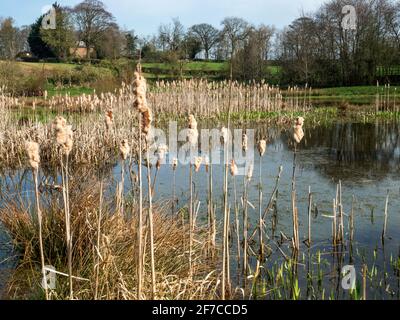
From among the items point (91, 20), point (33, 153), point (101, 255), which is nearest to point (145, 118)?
point (33, 153)

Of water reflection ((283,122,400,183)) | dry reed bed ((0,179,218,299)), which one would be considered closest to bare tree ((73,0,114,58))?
water reflection ((283,122,400,183))

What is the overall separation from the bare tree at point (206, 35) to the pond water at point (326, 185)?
20.6m

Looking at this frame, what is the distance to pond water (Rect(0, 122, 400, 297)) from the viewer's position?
554 centimetres

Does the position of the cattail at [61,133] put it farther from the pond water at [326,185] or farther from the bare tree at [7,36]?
the bare tree at [7,36]

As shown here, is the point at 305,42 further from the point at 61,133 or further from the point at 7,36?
the point at 61,133

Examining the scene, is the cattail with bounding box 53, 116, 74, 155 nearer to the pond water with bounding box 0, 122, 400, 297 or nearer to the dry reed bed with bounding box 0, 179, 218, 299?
the dry reed bed with bounding box 0, 179, 218, 299

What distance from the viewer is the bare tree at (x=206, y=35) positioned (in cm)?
3350


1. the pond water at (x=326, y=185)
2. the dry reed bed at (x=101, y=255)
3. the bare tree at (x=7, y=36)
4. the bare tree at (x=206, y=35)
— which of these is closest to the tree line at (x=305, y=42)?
the bare tree at (x=206, y=35)

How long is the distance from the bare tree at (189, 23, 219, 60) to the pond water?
67.4ft

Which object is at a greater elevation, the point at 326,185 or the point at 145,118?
the point at 145,118

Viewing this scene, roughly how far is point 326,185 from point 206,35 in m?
28.2

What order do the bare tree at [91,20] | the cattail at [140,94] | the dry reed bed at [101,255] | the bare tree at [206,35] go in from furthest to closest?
1. the bare tree at [206,35]
2. the bare tree at [91,20]
3. the dry reed bed at [101,255]
4. the cattail at [140,94]

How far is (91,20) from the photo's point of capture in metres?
26.4
